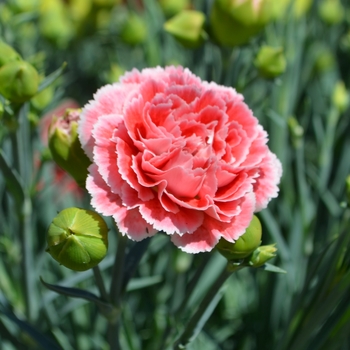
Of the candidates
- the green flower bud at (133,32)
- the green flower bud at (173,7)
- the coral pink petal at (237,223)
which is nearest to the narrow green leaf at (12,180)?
the coral pink petal at (237,223)

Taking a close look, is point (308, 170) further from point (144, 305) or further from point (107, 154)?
point (107, 154)

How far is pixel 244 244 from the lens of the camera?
0.41m

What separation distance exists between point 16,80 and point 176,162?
17 cm

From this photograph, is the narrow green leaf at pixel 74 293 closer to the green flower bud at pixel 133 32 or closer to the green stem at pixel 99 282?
the green stem at pixel 99 282

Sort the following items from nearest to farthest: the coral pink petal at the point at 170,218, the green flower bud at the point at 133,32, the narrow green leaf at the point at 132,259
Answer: the coral pink petal at the point at 170,218
the narrow green leaf at the point at 132,259
the green flower bud at the point at 133,32

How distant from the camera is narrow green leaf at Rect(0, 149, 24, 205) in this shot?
50 centimetres

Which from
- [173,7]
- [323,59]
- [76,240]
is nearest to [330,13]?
[323,59]

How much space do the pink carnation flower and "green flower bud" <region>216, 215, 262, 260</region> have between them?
0.02m

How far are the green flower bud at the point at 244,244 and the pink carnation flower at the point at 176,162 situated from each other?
0.05 feet

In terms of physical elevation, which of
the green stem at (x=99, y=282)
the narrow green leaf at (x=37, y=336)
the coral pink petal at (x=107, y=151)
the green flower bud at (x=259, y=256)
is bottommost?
the narrow green leaf at (x=37, y=336)

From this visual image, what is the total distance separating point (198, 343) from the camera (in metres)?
0.69

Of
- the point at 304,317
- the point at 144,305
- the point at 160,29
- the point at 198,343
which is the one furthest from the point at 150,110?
the point at 160,29

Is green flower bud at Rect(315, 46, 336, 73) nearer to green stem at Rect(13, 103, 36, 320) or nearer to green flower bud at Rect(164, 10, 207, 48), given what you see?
green flower bud at Rect(164, 10, 207, 48)

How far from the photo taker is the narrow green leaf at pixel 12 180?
50cm
